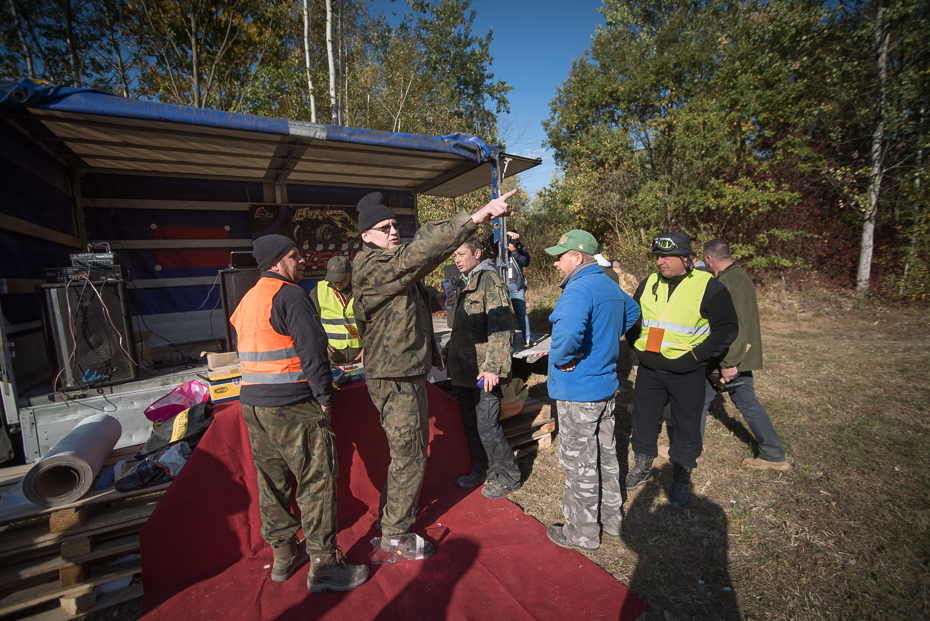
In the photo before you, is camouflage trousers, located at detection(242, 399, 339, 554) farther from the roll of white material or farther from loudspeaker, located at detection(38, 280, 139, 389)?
loudspeaker, located at detection(38, 280, 139, 389)

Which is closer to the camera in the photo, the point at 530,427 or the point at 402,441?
the point at 402,441

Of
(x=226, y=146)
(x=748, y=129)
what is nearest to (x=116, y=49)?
(x=226, y=146)

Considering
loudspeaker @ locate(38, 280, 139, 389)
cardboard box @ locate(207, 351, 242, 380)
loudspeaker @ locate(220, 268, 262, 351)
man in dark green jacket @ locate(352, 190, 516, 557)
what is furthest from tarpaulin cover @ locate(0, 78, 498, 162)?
man in dark green jacket @ locate(352, 190, 516, 557)

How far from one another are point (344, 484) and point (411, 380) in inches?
45.6

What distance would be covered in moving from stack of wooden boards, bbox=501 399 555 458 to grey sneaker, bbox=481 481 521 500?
0.55 metres

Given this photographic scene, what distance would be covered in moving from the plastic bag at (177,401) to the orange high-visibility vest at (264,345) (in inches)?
67.6

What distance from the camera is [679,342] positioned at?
9.39 ft

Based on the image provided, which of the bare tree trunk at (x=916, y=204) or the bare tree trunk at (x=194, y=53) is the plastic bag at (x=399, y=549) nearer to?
the bare tree trunk at (x=194, y=53)

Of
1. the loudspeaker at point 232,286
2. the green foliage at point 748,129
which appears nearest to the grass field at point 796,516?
the loudspeaker at point 232,286

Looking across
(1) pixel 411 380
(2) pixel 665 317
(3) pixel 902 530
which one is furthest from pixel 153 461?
(3) pixel 902 530

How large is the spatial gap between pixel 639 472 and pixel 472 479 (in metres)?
1.38

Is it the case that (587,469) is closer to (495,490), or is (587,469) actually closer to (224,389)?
(495,490)

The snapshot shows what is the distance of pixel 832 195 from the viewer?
11383mm

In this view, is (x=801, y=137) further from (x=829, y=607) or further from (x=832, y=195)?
(x=829, y=607)
